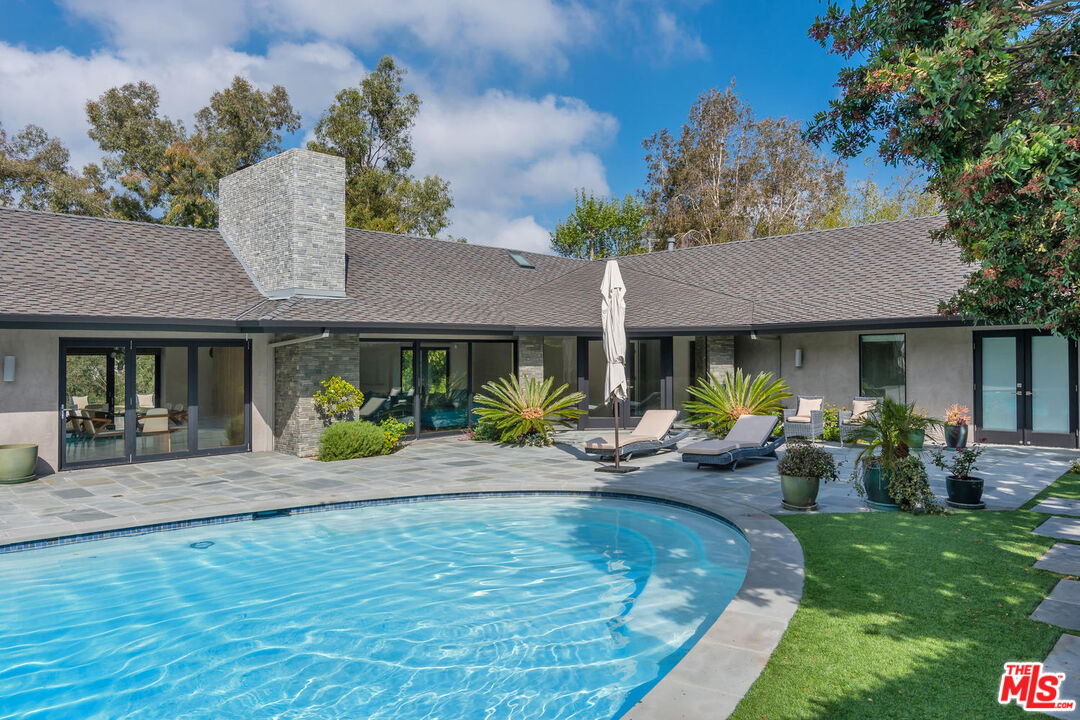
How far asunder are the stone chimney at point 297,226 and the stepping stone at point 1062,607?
534 inches

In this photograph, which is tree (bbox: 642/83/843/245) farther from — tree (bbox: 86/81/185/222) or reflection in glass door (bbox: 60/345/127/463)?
reflection in glass door (bbox: 60/345/127/463)

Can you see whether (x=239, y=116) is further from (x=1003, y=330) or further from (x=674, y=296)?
(x=1003, y=330)

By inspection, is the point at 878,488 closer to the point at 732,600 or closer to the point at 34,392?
the point at 732,600

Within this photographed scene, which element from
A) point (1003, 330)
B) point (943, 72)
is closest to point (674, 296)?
point (1003, 330)

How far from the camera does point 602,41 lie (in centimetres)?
2689

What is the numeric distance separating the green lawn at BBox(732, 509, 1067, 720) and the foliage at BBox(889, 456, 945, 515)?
2.11 ft

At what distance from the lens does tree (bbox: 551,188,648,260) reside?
130ft

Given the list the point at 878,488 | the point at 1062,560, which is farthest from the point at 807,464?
the point at 1062,560

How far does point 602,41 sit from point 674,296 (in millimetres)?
13439

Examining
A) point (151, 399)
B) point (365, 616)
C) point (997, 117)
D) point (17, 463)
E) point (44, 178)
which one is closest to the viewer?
point (997, 117)

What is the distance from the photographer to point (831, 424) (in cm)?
1587

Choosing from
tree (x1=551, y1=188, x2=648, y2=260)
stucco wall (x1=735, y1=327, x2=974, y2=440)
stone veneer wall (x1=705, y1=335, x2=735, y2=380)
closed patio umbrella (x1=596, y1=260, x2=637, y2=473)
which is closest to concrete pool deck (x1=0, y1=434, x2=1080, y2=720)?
closed patio umbrella (x1=596, y1=260, x2=637, y2=473)

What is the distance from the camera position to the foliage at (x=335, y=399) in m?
13.8

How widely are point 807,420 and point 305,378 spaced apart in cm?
1139
